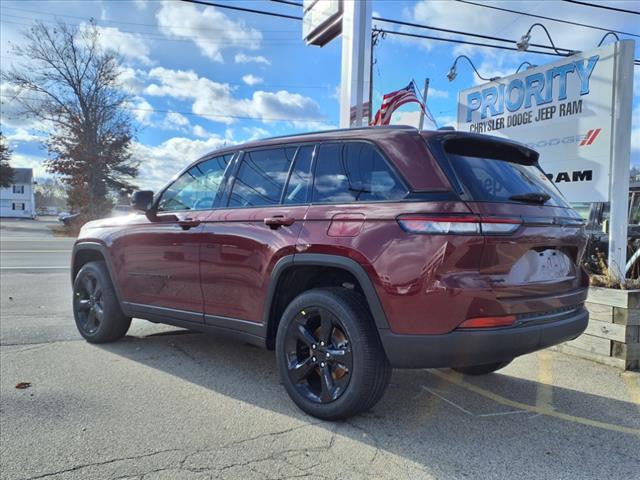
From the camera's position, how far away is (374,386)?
305 cm

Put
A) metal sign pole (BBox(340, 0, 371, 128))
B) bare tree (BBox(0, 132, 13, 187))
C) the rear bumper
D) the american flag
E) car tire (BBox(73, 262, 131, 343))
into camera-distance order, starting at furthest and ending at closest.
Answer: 1. bare tree (BBox(0, 132, 13, 187))
2. the american flag
3. metal sign pole (BBox(340, 0, 371, 128))
4. car tire (BBox(73, 262, 131, 343))
5. the rear bumper

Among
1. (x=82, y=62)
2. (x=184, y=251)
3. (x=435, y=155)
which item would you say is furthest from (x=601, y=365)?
(x=82, y=62)

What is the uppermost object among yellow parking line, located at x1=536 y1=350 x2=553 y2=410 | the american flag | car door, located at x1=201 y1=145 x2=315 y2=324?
the american flag

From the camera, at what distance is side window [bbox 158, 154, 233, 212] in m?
4.27

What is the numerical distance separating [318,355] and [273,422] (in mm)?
531

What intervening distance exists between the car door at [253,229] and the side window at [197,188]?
0.76 feet

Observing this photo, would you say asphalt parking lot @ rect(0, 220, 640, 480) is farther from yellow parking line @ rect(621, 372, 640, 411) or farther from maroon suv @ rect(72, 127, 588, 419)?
maroon suv @ rect(72, 127, 588, 419)

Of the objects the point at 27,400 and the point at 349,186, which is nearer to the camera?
the point at 349,186

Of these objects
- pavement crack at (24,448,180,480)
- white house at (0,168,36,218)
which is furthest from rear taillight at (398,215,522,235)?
white house at (0,168,36,218)

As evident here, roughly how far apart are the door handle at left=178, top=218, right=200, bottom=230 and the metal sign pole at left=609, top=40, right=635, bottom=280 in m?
4.21

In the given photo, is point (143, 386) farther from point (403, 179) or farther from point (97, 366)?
point (403, 179)

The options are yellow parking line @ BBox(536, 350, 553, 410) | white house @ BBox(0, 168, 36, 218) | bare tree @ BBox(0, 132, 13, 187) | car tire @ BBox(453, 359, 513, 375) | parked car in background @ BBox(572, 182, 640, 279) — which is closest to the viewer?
yellow parking line @ BBox(536, 350, 553, 410)

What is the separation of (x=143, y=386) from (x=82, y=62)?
3545 cm

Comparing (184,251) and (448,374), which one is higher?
(184,251)
